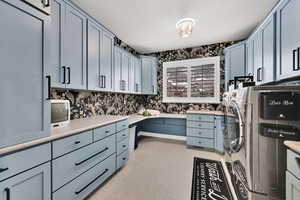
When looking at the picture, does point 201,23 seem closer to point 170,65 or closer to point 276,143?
point 170,65

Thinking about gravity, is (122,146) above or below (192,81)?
below

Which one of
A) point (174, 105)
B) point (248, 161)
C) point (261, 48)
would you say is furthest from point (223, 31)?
point (248, 161)

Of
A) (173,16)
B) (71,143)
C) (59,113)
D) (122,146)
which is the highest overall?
(173,16)

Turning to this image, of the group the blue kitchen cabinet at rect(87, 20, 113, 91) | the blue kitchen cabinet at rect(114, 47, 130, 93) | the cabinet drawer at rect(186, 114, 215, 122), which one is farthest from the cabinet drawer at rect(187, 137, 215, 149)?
the blue kitchen cabinet at rect(87, 20, 113, 91)

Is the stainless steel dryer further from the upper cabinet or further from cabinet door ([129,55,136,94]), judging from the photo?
cabinet door ([129,55,136,94])

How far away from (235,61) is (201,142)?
1942mm

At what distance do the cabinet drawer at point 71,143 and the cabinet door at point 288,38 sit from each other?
7.60 feet

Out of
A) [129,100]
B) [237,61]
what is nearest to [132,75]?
[129,100]

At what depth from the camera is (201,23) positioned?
2.39 meters

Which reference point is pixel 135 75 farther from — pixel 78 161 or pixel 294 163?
pixel 294 163

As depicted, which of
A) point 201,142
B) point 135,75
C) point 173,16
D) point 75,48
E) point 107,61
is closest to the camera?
point 75,48

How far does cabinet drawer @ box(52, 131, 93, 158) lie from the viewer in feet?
4.04

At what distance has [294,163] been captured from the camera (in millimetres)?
854

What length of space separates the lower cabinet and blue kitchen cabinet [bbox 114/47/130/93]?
1674 millimetres
